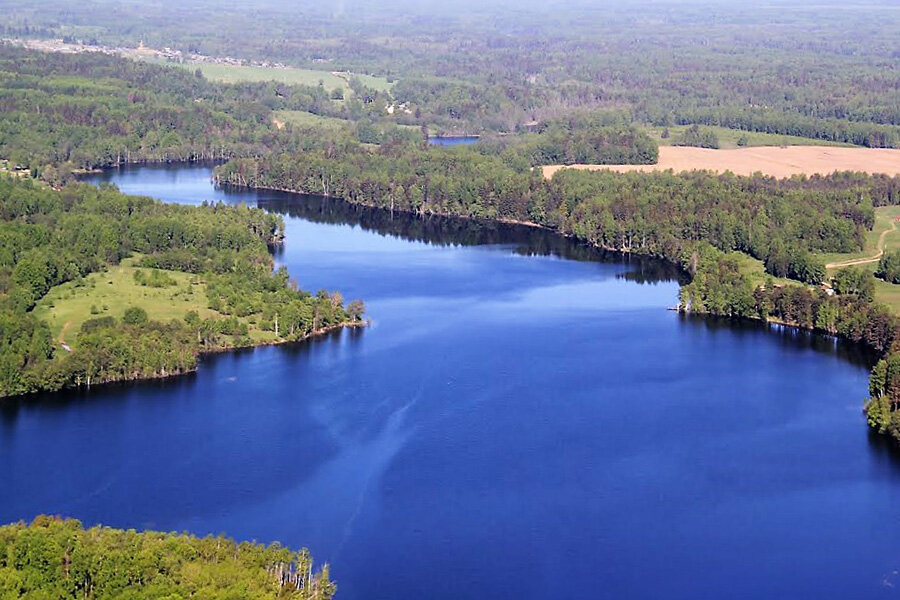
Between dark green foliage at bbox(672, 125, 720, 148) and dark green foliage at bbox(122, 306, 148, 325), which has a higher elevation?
dark green foliage at bbox(672, 125, 720, 148)

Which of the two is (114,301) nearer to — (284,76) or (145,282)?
(145,282)

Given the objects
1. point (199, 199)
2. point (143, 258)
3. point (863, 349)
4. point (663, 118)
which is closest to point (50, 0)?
point (663, 118)

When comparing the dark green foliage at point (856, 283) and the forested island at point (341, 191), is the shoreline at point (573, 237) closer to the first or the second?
the forested island at point (341, 191)

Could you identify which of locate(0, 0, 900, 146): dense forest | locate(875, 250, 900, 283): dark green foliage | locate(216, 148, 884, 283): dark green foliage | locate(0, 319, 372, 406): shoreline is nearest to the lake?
locate(0, 319, 372, 406): shoreline

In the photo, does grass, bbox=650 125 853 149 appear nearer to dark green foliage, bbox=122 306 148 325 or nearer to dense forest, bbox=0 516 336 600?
dark green foliage, bbox=122 306 148 325

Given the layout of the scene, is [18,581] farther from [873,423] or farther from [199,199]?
[199,199]

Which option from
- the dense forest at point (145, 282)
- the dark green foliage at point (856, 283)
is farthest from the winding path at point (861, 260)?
the dense forest at point (145, 282)

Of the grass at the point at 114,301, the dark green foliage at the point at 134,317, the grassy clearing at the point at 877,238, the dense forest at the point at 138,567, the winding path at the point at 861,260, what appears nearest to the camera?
the dense forest at the point at 138,567
